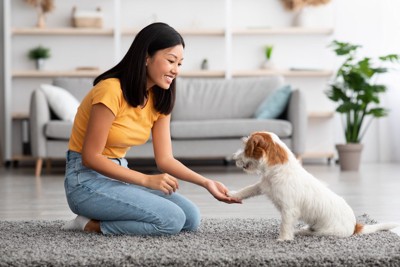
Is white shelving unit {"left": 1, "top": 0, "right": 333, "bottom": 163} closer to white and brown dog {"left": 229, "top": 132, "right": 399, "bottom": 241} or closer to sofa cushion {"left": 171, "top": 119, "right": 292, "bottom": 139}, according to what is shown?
sofa cushion {"left": 171, "top": 119, "right": 292, "bottom": 139}

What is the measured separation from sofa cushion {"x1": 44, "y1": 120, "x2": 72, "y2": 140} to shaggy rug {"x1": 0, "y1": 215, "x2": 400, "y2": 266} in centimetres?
295

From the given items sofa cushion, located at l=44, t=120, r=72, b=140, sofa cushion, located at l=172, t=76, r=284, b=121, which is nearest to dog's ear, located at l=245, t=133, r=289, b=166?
sofa cushion, located at l=44, t=120, r=72, b=140

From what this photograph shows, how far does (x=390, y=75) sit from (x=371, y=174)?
192 cm

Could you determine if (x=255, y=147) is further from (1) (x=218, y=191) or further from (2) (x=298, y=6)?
(2) (x=298, y=6)

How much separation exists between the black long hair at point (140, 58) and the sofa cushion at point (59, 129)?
318cm

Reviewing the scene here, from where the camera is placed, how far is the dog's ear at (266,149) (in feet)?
7.59

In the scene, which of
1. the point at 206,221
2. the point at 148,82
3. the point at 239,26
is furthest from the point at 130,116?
the point at 239,26

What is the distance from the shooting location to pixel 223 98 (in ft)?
21.1

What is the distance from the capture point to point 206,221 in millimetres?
2854

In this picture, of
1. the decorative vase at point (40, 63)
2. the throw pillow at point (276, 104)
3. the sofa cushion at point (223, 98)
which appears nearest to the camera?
the throw pillow at point (276, 104)

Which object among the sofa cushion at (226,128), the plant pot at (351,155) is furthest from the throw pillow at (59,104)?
the plant pot at (351,155)

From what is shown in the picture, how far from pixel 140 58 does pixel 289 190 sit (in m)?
0.69

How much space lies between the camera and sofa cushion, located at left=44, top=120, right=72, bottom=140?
18.3 feet

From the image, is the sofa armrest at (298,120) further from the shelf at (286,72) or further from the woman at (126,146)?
the woman at (126,146)
